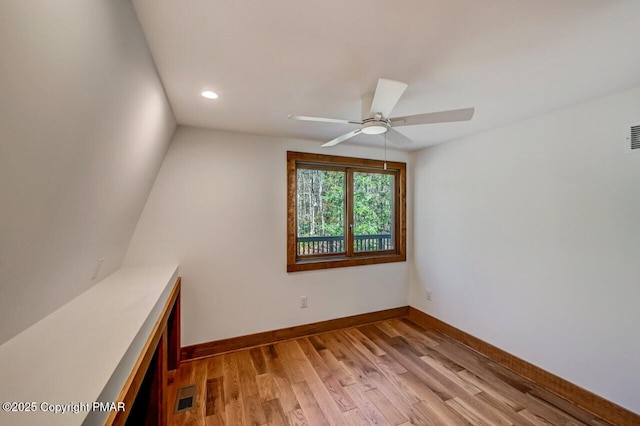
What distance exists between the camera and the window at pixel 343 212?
3.11m

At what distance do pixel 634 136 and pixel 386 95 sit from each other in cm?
181

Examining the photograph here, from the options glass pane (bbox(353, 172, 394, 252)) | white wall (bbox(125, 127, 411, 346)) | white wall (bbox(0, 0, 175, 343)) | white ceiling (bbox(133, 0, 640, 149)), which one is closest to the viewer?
white wall (bbox(0, 0, 175, 343))

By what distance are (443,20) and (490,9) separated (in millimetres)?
182

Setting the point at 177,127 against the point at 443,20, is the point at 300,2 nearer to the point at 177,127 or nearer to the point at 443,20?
the point at 443,20

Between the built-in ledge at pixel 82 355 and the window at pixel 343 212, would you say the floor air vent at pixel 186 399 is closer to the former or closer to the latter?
the built-in ledge at pixel 82 355

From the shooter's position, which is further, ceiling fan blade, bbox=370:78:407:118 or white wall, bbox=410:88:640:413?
white wall, bbox=410:88:640:413

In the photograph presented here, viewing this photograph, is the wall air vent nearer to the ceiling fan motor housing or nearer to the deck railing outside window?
the ceiling fan motor housing

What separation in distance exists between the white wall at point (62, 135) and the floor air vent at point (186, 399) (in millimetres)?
1107

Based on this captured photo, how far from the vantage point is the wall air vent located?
1769 mm

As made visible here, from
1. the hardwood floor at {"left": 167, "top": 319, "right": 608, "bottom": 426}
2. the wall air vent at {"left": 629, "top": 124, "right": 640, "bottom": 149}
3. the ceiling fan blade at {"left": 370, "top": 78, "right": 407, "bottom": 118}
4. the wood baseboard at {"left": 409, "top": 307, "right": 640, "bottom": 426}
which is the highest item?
the ceiling fan blade at {"left": 370, "top": 78, "right": 407, "bottom": 118}

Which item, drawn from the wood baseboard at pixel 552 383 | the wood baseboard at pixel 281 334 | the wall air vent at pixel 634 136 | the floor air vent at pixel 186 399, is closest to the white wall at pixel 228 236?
the wood baseboard at pixel 281 334

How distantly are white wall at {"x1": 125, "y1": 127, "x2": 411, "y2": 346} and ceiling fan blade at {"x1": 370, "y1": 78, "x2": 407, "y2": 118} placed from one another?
1524mm

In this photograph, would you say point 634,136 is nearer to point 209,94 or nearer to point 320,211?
Result: point 320,211

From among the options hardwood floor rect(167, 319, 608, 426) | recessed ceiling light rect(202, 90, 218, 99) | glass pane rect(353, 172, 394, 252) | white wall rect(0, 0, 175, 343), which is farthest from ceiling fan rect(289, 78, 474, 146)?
hardwood floor rect(167, 319, 608, 426)
